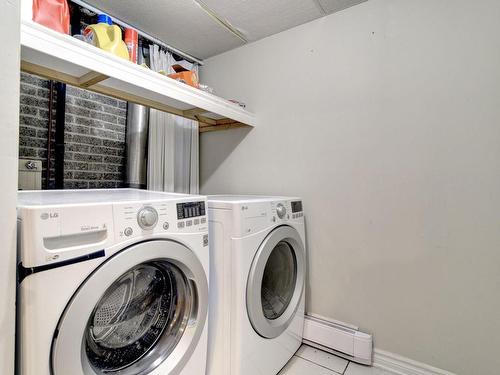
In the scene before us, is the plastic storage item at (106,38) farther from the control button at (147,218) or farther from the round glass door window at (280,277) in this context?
the round glass door window at (280,277)

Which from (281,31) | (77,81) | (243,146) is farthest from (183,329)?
(281,31)

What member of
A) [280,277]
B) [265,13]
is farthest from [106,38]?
[280,277]

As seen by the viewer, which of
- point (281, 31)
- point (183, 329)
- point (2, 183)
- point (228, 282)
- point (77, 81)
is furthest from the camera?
point (281, 31)

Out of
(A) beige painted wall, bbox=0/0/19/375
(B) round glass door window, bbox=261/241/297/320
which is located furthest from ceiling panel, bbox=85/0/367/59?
(B) round glass door window, bbox=261/241/297/320

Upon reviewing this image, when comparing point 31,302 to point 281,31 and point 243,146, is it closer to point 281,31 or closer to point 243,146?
point 243,146

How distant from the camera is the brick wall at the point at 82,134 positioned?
153 centimetres

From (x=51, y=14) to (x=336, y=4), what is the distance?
1.55 meters

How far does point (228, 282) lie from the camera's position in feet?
3.95

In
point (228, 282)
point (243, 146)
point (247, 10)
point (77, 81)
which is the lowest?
point (228, 282)

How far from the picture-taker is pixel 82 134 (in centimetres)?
177

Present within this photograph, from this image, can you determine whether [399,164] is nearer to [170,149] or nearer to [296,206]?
[296,206]

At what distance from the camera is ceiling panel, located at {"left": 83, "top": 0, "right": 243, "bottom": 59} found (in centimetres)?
166

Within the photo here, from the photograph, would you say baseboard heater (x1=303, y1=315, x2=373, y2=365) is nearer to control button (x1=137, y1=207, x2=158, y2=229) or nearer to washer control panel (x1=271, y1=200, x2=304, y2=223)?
washer control panel (x1=271, y1=200, x2=304, y2=223)

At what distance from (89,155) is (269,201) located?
52.2 inches
